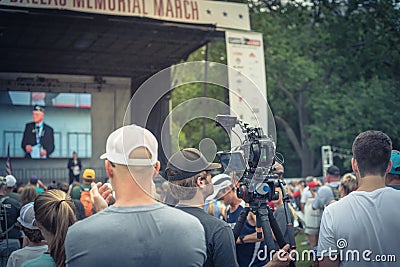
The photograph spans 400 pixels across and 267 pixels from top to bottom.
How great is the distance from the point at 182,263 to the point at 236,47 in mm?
9172

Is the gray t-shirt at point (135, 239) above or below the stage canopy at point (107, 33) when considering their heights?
below

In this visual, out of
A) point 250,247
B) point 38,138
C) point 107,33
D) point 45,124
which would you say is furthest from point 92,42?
point 250,247

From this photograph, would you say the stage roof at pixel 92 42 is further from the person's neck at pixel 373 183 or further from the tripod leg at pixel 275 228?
the person's neck at pixel 373 183

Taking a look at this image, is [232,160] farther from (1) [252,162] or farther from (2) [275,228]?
(2) [275,228]

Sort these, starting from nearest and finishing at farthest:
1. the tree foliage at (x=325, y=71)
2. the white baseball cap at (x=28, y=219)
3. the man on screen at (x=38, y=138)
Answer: the white baseball cap at (x=28, y=219), the tree foliage at (x=325, y=71), the man on screen at (x=38, y=138)

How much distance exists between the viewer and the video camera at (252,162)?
Result: 3123 mm

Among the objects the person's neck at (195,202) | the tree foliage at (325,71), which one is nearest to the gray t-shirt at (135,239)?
the person's neck at (195,202)

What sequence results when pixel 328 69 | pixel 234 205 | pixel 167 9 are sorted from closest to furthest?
pixel 234 205, pixel 167 9, pixel 328 69

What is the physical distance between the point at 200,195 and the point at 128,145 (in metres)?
0.96

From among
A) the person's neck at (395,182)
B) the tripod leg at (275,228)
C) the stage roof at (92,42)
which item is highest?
the stage roof at (92,42)

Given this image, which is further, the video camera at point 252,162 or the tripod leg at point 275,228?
the tripod leg at point 275,228

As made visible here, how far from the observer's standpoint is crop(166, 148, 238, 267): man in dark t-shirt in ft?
8.88

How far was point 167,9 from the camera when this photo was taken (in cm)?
1068

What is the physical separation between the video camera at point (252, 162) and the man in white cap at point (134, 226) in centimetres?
104
